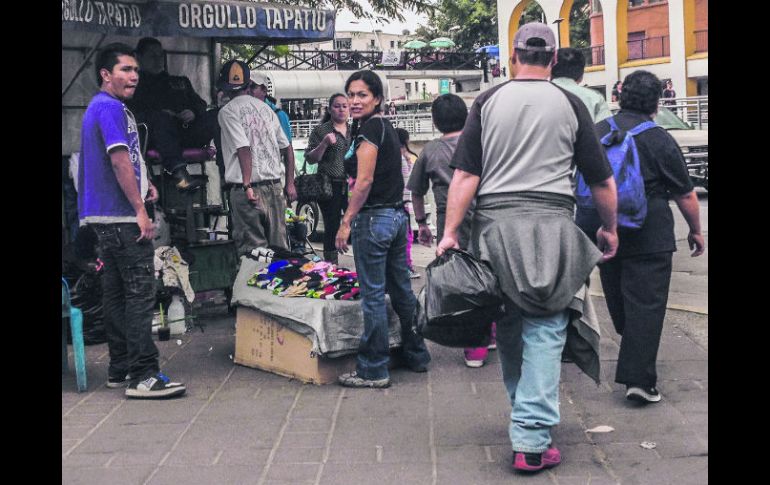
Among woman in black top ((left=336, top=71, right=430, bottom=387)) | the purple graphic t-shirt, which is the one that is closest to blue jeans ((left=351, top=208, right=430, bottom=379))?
woman in black top ((left=336, top=71, right=430, bottom=387))

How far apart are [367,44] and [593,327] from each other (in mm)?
103577

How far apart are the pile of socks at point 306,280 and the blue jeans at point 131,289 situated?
0.83 m

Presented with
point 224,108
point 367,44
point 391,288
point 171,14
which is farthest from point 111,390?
point 367,44

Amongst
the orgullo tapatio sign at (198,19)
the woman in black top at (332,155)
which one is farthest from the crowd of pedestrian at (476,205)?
the woman in black top at (332,155)

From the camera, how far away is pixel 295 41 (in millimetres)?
9703

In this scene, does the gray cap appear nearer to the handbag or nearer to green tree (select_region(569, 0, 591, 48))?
the handbag

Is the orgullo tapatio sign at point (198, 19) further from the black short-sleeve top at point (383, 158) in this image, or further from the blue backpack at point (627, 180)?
the blue backpack at point (627, 180)

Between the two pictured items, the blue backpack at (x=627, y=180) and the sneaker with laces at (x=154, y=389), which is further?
the sneaker with laces at (x=154, y=389)

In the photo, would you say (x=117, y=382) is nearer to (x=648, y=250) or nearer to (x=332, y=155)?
(x=648, y=250)

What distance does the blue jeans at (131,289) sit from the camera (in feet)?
19.3
